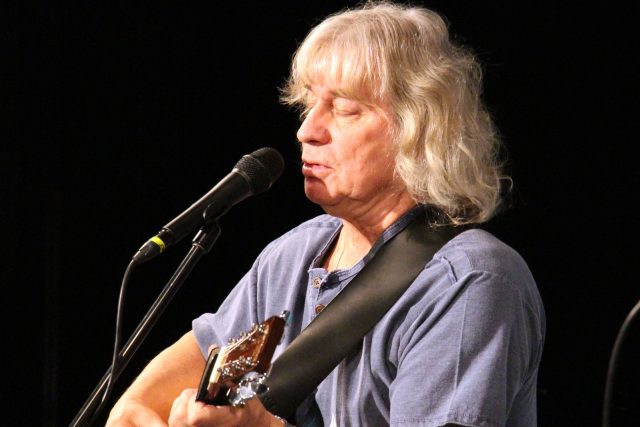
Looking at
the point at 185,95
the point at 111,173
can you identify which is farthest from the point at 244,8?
the point at 111,173

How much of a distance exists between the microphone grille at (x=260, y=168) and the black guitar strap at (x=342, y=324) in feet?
1.00

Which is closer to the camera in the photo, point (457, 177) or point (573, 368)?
point (457, 177)

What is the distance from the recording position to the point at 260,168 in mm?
1676

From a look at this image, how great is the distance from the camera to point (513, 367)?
1601 mm

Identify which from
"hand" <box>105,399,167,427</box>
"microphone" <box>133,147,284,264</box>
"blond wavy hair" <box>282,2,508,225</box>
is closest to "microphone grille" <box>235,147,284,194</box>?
"microphone" <box>133,147,284,264</box>

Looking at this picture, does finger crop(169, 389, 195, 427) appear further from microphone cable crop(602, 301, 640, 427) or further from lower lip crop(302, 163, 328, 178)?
microphone cable crop(602, 301, 640, 427)

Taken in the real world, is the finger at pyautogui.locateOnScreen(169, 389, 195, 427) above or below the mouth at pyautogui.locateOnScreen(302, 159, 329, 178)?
below

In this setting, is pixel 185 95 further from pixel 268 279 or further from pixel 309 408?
pixel 309 408

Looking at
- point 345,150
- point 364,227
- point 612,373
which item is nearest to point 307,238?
point 364,227

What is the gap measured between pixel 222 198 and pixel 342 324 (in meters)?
0.38

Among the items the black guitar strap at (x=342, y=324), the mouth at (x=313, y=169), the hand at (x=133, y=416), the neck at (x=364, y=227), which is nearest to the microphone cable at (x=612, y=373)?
the black guitar strap at (x=342, y=324)

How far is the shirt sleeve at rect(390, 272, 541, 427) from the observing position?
61.0 inches

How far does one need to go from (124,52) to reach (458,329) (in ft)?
6.28

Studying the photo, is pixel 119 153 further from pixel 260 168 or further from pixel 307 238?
pixel 260 168
